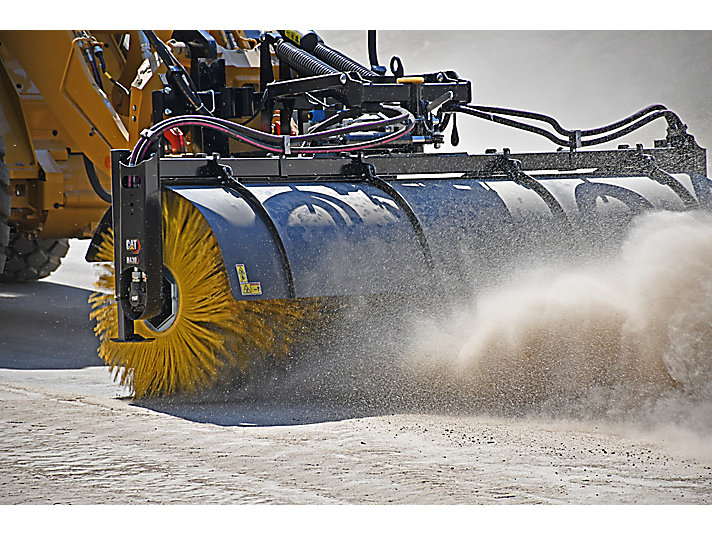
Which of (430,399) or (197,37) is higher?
(197,37)

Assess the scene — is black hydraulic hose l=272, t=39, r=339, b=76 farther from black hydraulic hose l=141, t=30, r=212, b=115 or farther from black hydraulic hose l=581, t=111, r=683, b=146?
black hydraulic hose l=581, t=111, r=683, b=146

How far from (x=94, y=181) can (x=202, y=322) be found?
273 centimetres

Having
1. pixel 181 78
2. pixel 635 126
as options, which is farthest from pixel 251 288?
pixel 635 126

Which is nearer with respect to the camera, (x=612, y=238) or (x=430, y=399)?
(x=430, y=399)

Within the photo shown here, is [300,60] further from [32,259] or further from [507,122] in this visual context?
[32,259]

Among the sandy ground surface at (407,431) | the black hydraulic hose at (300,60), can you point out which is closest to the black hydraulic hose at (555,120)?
the sandy ground surface at (407,431)

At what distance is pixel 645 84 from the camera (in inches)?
448

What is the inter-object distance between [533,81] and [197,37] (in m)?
5.11

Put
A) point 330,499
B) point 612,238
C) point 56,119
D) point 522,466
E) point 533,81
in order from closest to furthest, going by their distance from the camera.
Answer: point 330,499 → point 522,466 → point 612,238 → point 56,119 → point 533,81

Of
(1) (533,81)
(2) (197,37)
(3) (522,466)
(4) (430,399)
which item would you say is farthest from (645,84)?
(3) (522,466)

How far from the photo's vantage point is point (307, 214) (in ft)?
14.2

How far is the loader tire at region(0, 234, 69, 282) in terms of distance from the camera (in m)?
8.27

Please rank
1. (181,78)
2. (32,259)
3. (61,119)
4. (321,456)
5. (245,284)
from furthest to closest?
1. (32,259)
2. (61,119)
3. (181,78)
4. (245,284)
5. (321,456)

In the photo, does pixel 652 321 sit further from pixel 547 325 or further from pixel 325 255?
pixel 325 255
